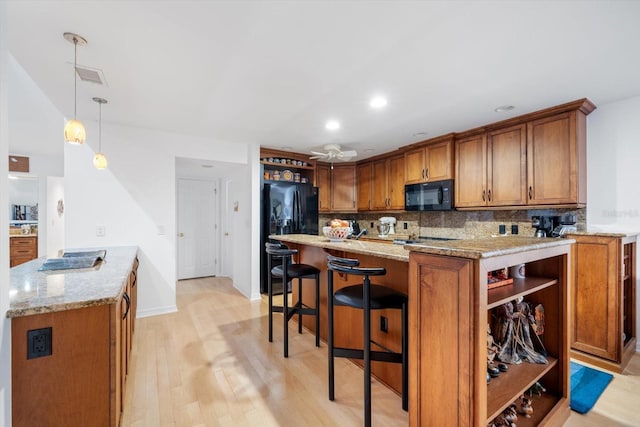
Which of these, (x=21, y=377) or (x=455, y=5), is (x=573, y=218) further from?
(x=21, y=377)

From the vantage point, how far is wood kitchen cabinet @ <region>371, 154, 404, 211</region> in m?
4.64

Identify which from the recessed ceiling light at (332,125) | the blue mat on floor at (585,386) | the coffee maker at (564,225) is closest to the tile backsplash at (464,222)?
the coffee maker at (564,225)

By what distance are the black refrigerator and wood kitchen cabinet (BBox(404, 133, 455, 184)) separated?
1.64m

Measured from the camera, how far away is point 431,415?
1.36 m

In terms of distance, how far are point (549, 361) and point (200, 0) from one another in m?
2.81

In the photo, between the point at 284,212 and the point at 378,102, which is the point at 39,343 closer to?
the point at 378,102

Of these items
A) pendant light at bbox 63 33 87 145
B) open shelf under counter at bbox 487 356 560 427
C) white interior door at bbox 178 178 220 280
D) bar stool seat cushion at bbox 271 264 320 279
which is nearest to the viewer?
open shelf under counter at bbox 487 356 560 427

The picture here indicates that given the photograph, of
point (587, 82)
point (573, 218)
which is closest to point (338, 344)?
point (573, 218)

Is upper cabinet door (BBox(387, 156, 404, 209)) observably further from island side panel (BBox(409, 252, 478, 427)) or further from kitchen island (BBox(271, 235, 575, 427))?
island side panel (BBox(409, 252, 478, 427))


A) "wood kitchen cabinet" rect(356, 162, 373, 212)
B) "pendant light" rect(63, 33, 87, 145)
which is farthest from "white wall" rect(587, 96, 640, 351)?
"pendant light" rect(63, 33, 87, 145)

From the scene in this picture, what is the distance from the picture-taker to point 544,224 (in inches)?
124

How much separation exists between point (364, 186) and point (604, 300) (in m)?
3.52

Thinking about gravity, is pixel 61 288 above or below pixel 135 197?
below

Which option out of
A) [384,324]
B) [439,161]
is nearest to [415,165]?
[439,161]
